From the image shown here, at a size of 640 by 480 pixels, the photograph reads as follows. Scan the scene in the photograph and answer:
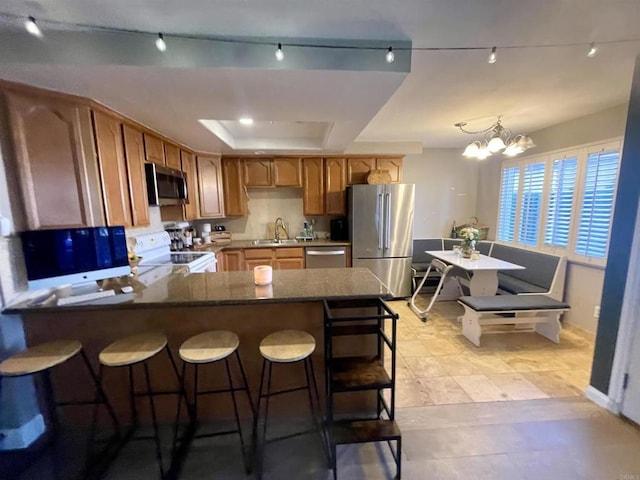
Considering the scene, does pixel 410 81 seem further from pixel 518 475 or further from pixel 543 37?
pixel 518 475

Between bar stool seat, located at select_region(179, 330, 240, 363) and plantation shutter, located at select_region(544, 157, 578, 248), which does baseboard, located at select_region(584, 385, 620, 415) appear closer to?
plantation shutter, located at select_region(544, 157, 578, 248)

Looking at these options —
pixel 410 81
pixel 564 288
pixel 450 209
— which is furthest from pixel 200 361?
pixel 450 209

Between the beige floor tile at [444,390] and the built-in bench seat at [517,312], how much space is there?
2.63 feet

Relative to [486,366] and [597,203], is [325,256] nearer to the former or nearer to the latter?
[486,366]

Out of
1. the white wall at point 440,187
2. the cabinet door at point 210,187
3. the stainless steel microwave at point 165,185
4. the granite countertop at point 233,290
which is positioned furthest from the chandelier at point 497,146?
the cabinet door at point 210,187

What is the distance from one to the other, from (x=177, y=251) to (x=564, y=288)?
15.4 feet

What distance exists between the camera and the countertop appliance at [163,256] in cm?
268

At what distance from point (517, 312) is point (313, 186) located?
3.06 m

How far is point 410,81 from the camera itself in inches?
80.7

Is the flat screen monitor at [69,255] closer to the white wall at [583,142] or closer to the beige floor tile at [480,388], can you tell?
the beige floor tile at [480,388]

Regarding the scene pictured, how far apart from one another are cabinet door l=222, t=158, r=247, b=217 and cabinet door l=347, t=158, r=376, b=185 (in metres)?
1.68

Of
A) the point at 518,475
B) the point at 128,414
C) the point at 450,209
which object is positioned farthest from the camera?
the point at 450,209

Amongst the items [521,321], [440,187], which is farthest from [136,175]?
[440,187]

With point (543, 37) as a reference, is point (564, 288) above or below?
below
